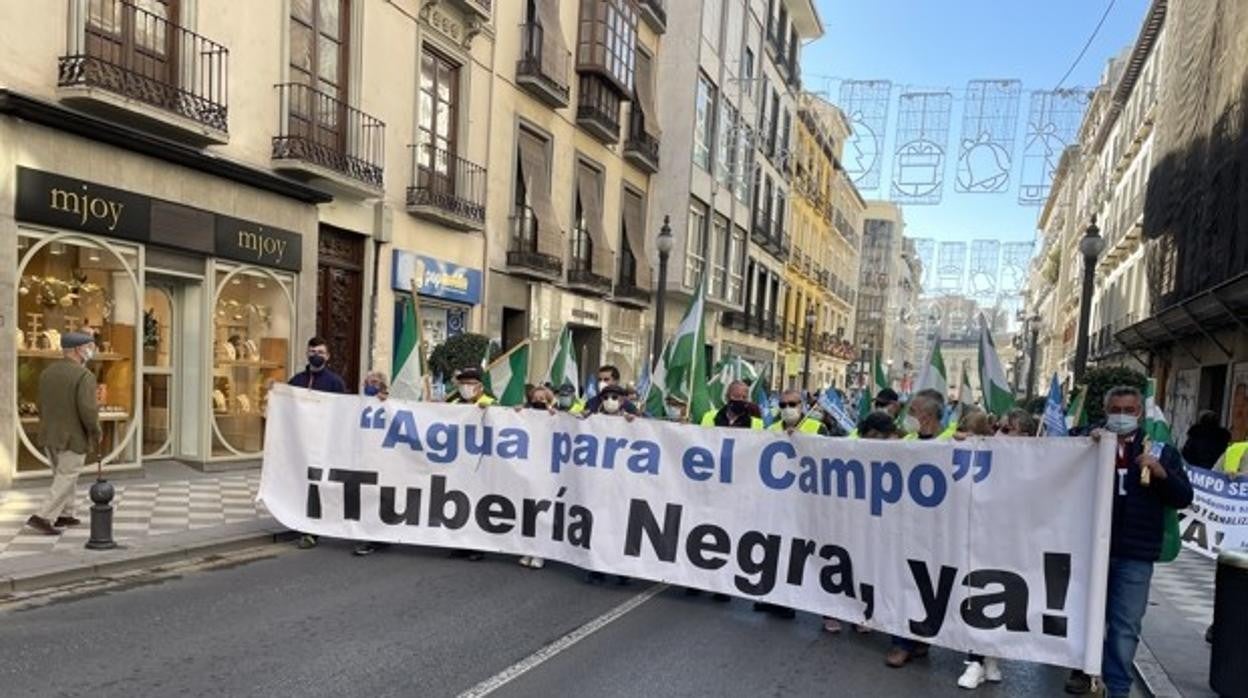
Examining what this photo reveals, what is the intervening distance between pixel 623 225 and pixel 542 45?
7.19 m

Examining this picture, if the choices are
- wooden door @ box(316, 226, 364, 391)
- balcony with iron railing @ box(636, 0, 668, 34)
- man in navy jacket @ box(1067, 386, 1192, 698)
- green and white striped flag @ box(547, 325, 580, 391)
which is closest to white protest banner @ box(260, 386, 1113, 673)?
man in navy jacket @ box(1067, 386, 1192, 698)

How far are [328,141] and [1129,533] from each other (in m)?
12.5

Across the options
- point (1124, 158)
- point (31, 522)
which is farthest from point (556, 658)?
point (1124, 158)

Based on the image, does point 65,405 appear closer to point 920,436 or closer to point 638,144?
point 920,436

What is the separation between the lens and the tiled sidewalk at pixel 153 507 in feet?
24.2

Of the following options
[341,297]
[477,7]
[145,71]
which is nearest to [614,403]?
[145,71]

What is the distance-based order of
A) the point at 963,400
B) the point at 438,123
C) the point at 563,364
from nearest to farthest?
the point at 563,364 → the point at 963,400 → the point at 438,123

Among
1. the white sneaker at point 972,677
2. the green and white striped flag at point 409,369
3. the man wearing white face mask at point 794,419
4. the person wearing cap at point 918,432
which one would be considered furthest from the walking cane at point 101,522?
the white sneaker at point 972,677

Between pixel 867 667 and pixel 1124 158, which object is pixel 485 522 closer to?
pixel 867 667

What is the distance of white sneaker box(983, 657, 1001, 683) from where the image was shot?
5320mm

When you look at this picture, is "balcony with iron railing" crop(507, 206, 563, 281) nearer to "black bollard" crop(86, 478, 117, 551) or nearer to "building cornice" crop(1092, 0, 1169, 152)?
"black bollard" crop(86, 478, 117, 551)

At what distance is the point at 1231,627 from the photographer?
4.93 m

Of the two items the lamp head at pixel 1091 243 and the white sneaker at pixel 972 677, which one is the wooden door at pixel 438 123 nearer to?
the lamp head at pixel 1091 243

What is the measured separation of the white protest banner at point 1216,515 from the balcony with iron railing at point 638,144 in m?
18.8
